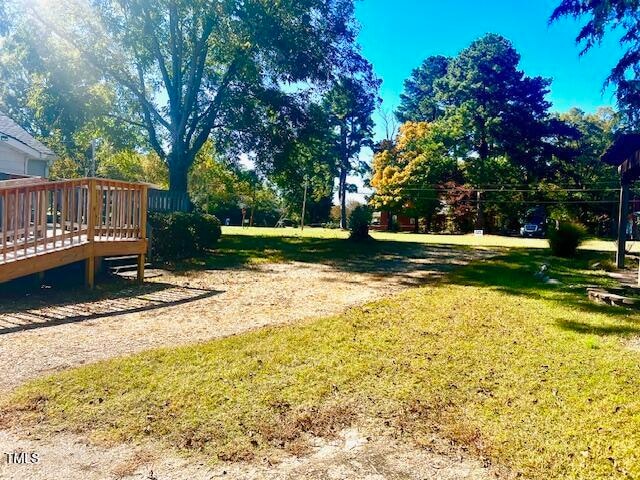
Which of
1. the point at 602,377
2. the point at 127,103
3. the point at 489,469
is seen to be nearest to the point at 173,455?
the point at 489,469

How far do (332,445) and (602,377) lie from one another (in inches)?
89.3

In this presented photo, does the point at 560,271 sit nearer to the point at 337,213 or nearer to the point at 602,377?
the point at 602,377

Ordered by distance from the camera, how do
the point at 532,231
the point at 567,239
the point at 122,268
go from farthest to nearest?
the point at 532,231 < the point at 567,239 < the point at 122,268

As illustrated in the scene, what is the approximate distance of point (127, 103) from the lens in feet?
56.4

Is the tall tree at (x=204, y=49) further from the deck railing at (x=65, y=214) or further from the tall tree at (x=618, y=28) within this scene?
the deck railing at (x=65, y=214)

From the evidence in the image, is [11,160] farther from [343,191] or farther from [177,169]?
[343,191]

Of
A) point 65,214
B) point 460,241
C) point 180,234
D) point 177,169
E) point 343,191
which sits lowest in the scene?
point 460,241

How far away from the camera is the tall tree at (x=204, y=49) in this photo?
13.4 m

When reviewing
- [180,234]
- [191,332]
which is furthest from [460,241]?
→ [191,332]

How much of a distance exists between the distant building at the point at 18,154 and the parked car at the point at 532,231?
1168 inches

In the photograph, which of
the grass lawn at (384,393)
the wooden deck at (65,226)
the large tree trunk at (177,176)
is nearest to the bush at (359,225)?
the large tree trunk at (177,176)

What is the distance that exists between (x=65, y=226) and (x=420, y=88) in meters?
39.3

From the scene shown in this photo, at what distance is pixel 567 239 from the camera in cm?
1280

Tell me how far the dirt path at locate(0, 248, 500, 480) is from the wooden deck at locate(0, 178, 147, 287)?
70 centimetres
